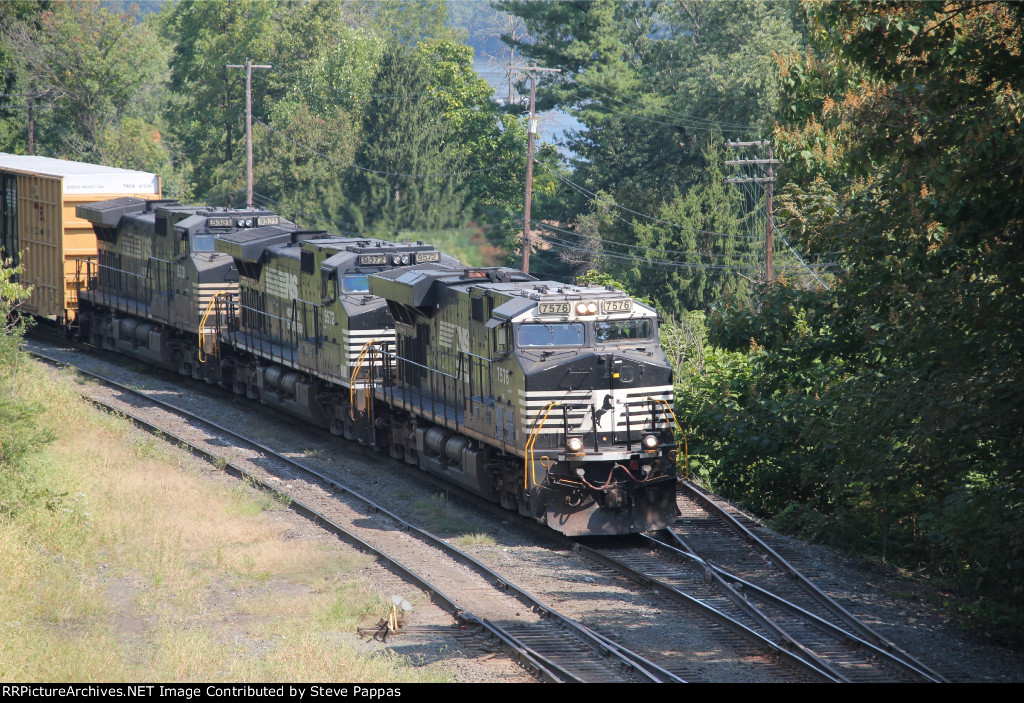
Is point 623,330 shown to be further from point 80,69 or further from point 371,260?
point 80,69

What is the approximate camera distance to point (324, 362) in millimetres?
22562

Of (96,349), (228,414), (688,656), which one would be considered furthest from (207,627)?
(96,349)

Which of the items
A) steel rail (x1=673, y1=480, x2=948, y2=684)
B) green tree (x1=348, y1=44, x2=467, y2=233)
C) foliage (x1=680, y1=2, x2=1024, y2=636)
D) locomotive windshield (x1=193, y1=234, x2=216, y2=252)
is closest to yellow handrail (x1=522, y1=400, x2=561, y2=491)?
steel rail (x1=673, y1=480, x2=948, y2=684)

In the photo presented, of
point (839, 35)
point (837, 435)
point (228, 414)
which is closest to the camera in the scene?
point (839, 35)

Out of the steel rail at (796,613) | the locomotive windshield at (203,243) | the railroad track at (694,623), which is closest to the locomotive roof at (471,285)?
the railroad track at (694,623)

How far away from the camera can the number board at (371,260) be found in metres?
21.8

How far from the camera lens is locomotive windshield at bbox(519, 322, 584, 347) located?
645 inches

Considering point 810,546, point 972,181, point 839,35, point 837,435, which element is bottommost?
point 810,546

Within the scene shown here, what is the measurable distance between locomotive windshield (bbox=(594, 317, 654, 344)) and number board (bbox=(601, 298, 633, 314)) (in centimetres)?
16

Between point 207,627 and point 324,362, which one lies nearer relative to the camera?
point 207,627

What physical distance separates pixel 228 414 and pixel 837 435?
14831 millimetres

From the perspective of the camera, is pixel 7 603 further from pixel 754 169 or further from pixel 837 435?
pixel 754 169

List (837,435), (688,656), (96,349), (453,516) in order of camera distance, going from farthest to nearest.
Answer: (96,349), (453,516), (837,435), (688,656)

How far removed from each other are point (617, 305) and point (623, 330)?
384mm
